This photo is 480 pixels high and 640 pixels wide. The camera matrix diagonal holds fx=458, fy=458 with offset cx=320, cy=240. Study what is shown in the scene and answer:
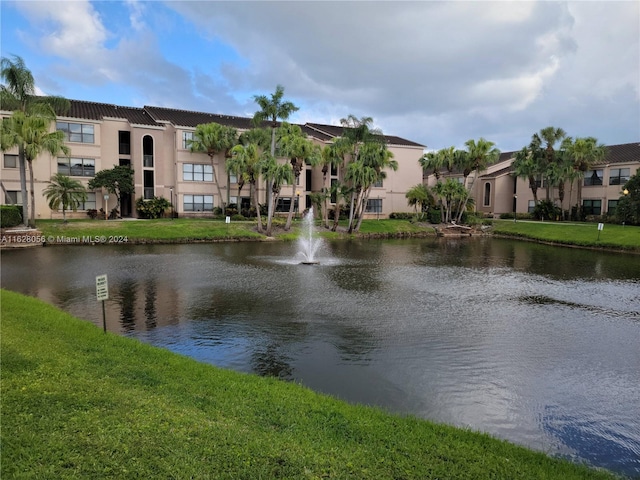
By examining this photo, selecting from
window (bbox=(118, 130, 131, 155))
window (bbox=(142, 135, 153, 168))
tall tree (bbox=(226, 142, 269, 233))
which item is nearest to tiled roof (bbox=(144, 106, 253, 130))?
window (bbox=(142, 135, 153, 168))

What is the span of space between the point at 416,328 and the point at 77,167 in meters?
42.0

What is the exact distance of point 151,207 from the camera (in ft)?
150

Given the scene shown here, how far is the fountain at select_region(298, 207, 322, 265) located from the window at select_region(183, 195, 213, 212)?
415 inches

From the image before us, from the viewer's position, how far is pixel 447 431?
651cm

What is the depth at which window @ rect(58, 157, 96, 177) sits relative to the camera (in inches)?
1727

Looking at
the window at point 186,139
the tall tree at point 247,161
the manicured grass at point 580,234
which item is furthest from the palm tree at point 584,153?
the window at point 186,139

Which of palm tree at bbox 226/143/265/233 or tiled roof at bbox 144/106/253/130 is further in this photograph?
tiled roof at bbox 144/106/253/130

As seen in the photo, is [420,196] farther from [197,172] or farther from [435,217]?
[197,172]

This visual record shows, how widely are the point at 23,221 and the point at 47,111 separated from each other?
8.76 metres

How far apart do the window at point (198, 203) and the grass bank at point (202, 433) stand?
42.2 metres

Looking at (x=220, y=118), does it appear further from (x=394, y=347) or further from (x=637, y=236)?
(x=394, y=347)

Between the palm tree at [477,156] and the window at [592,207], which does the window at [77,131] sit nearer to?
the palm tree at [477,156]

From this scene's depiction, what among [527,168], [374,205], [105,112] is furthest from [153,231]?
[527,168]

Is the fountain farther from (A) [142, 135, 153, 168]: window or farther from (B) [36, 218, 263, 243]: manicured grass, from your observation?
(A) [142, 135, 153, 168]: window
